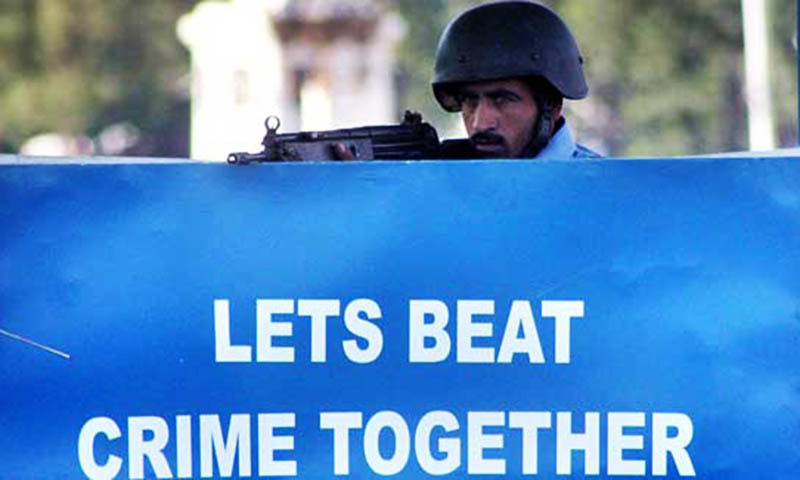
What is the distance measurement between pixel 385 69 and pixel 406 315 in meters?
43.6

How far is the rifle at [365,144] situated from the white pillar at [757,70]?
37020 millimetres

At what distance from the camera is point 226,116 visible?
4903 cm

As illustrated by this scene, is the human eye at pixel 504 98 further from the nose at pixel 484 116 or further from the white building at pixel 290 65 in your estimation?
the white building at pixel 290 65

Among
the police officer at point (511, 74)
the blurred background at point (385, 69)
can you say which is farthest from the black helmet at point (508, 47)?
the blurred background at point (385, 69)

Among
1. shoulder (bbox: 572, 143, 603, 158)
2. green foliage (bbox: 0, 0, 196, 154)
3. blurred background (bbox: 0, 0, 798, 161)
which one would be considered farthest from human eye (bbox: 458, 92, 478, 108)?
green foliage (bbox: 0, 0, 196, 154)

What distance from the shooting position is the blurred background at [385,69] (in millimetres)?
45375

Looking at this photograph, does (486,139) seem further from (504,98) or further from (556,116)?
(556,116)

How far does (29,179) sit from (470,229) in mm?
831

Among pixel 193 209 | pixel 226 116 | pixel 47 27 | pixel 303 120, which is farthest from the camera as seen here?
pixel 47 27

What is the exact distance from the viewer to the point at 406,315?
4285 mm

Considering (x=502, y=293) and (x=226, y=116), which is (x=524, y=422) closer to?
(x=502, y=293)

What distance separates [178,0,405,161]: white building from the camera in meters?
45.3

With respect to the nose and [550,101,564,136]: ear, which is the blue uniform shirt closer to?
[550,101,564,136]: ear

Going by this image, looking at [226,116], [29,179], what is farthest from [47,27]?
[29,179]
